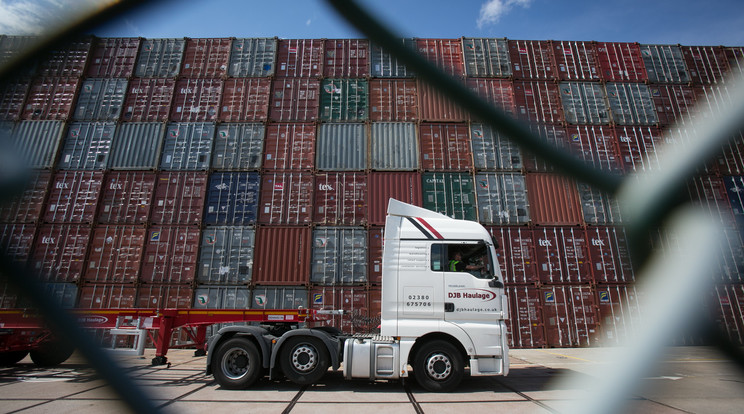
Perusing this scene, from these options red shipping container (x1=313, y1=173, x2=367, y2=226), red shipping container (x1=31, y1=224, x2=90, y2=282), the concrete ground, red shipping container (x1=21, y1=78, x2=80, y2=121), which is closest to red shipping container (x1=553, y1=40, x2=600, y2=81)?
red shipping container (x1=313, y1=173, x2=367, y2=226)

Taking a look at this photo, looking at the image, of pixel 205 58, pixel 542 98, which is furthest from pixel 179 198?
pixel 542 98

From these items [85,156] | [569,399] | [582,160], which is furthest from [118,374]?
[85,156]

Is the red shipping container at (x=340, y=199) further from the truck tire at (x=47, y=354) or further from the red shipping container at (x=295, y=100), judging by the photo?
the truck tire at (x=47, y=354)

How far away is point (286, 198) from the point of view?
1561 cm

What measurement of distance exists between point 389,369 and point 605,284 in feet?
38.0

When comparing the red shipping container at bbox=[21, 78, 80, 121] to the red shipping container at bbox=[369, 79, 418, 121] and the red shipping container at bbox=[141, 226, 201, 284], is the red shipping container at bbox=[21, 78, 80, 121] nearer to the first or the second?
the red shipping container at bbox=[141, 226, 201, 284]

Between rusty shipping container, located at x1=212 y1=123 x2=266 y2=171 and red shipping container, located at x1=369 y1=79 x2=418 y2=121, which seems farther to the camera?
red shipping container, located at x1=369 y1=79 x2=418 y2=121

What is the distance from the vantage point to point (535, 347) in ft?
45.6

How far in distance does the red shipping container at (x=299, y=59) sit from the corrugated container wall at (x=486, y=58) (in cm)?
757

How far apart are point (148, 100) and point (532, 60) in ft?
62.8

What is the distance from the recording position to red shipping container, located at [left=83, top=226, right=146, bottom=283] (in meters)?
14.2

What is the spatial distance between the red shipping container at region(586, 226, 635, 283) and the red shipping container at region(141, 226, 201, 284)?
52.1ft

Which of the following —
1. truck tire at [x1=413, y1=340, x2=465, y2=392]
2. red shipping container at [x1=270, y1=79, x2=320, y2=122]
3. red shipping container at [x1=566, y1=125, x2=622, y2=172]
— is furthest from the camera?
red shipping container at [x1=270, y1=79, x2=320, y2=122]

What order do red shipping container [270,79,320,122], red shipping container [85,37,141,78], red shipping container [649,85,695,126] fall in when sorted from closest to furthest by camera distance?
red shipping container [270,79,320,122] → red shipping container [649,85,695,126] → red shipping container [85,37,141,78]
